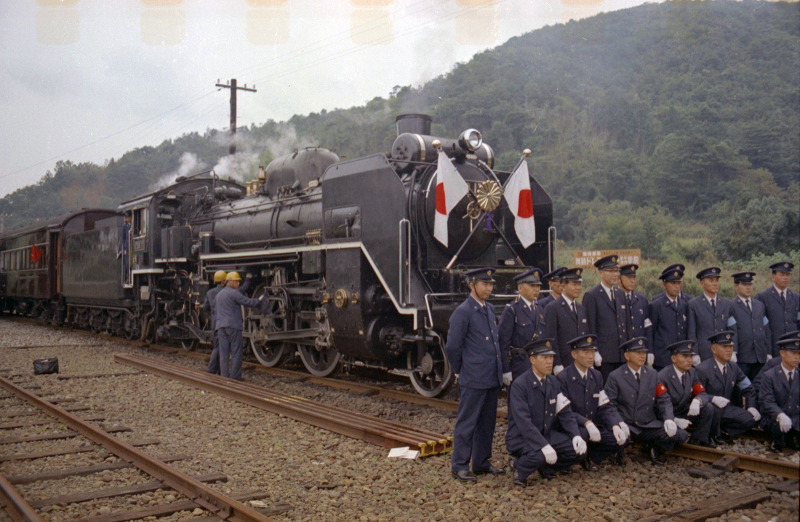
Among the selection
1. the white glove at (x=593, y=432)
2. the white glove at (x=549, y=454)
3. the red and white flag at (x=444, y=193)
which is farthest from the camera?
the red and white flag at (x=444, y=193)

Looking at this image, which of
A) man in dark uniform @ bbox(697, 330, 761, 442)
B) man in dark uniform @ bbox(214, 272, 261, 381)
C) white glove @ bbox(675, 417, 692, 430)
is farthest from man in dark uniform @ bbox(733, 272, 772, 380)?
man in dark uniform @ bbox(214, 272, 261, 381)

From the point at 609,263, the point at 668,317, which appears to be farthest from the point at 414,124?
the point at 668,317

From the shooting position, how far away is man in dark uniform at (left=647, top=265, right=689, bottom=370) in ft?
20.6

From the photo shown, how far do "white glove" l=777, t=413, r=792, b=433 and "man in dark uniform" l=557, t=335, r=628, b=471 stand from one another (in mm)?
1219

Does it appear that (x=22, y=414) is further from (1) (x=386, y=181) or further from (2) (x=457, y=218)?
(2) (x=457, y=218)

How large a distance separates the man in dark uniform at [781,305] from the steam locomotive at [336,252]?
8.52 ft

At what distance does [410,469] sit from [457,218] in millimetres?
3309

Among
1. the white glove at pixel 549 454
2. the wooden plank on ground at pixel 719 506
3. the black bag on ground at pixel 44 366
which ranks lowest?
the wooden plank on ground at pixel 719 506

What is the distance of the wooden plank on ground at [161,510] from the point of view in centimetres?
396

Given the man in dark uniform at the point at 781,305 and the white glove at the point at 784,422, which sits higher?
the man in dark uniform at the point at 781,305

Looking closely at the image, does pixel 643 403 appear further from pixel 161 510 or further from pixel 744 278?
pixel 161 510

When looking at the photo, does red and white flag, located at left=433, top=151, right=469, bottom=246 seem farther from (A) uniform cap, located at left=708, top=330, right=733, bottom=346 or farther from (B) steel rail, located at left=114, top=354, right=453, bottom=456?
(A) uniform cap, located at left=708, top=330, right=733, bottom=346

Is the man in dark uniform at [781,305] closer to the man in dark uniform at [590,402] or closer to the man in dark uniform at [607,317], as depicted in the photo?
the man in dark uniform at [607,317]

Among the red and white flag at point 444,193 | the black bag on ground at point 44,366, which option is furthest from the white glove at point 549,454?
the black bag on ground at point 44,366
